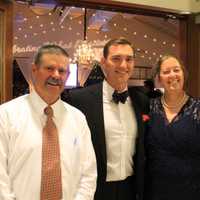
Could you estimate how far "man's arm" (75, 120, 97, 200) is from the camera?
2035mm

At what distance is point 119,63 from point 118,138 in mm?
462

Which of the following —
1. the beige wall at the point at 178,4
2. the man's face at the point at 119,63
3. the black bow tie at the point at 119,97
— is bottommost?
the black bow tie at the point at 119,97

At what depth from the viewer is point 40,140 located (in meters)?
1.92

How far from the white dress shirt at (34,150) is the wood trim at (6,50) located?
114 cm

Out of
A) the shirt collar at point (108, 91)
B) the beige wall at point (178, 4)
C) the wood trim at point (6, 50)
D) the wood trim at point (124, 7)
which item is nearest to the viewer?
the shirt collar at point (108, 91)

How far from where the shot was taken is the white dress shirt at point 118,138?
7.87ft

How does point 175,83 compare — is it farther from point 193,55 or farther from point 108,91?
point 193,55

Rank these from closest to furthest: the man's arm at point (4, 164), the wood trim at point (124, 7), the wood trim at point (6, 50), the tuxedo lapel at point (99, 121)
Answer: the man's arm at point (4, 164) → the tuxedo lapel at point (99, 121) → the wood trim at point (6, 50) → the wood trim at point (124, 7)

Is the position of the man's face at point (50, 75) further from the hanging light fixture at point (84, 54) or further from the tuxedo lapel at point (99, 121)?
the hanging light fixture at point (84, 54)

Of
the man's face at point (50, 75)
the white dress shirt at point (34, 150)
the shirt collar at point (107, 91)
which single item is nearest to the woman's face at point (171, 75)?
the shirt collar at point (107, 91)

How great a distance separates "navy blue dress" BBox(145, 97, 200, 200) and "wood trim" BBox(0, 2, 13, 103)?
1250 millimetres

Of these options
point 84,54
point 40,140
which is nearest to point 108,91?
point 40,140

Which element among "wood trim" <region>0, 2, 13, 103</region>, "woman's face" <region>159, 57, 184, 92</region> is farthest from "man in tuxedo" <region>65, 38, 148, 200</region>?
"wood trim" <region>0, 2, 13, 103</region>

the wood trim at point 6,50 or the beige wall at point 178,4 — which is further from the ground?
the beige wall at point 178,4
